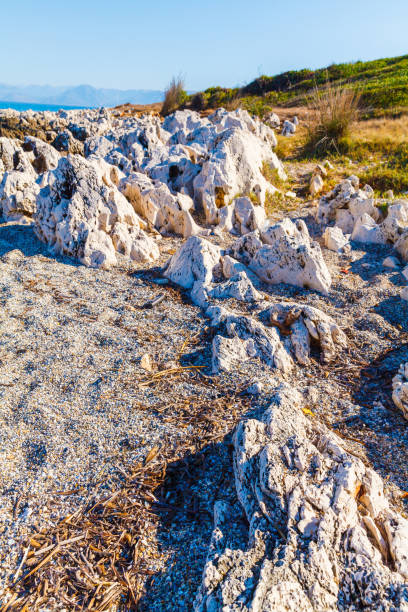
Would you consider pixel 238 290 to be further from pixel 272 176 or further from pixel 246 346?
pixel 272 176

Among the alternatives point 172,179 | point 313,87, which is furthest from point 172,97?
point 172,179

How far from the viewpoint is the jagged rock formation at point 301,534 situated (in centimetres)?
165

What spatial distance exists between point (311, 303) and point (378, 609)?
11.4 feet

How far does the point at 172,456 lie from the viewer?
108 inches

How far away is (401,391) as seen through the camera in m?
3.09

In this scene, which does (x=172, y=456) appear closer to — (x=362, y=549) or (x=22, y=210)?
(x=362, y=549)

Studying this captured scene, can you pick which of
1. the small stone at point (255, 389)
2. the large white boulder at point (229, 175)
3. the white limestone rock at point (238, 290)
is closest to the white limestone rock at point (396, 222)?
the large white boulder at point (229, 175)

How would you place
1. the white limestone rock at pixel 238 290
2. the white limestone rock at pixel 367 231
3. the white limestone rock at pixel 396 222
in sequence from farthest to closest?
the white limestone rock at pixel 367 231, the white limestone rock at pixel 396 222, the white limestone rock at pixel 238 290

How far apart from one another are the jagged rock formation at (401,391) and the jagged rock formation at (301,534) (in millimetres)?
1014

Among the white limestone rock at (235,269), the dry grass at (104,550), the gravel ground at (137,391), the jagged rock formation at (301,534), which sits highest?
the white limestone rock at (235,269)

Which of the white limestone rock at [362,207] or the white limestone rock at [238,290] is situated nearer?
the white limestone rock at [238,290]

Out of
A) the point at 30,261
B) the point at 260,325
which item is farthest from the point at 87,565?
the point at 30,261

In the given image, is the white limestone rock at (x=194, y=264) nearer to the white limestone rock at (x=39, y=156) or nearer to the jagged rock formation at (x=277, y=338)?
the jagged rock formation at (x=277, y=338)

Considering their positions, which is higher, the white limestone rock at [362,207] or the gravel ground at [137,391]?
the white limestone rock at [362,207]
